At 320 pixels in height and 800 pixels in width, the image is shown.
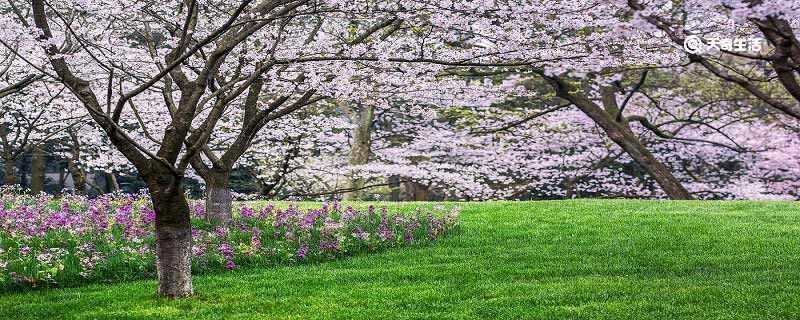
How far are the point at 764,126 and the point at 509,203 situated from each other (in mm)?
10441

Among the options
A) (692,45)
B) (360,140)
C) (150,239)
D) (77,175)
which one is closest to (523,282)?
(692,45)

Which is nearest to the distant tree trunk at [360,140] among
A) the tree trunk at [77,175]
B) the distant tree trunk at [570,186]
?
the distant tree trunk at [570,186]

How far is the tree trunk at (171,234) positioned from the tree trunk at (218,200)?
4258 mm

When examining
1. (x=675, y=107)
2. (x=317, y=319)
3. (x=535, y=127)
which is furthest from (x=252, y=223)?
(x=675, y=107)

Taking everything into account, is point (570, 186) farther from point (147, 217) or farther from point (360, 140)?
point (147, 217)

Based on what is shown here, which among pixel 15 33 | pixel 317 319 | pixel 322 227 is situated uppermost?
pixel 15 33

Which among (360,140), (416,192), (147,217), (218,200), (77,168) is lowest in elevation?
(147,217)

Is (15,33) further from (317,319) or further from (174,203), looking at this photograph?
(317,319)

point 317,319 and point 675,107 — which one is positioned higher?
point 675,107

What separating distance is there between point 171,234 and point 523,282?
360 centimetres

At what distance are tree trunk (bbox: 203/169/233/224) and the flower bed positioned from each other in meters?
0.18

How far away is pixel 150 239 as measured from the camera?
34.1 ft

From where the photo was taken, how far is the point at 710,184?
78.8ft

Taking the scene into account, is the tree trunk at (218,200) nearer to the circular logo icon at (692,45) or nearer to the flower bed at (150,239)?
the flower bed at (150,239)
